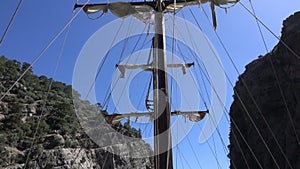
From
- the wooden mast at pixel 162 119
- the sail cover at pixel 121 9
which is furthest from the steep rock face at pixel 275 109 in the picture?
the wooden mast at pixel 162 119

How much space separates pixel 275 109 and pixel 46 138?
45175 mm

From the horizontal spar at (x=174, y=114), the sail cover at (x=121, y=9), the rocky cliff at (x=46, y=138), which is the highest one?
the rocky cliff at (x=46, y=138)

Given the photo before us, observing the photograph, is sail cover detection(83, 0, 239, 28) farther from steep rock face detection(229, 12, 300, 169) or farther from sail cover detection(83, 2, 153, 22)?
steep rock face detection(229, 12, 300, 169)

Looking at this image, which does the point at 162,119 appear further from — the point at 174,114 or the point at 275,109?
the point at 275,109

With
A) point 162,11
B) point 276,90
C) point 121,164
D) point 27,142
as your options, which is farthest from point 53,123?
point 162,11

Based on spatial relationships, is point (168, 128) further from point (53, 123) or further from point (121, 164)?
point (53, 123)

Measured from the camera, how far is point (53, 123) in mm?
63188

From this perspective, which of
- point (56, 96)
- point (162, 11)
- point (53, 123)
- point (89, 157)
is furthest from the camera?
point (56, 96)

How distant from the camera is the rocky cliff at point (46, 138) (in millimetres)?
46531

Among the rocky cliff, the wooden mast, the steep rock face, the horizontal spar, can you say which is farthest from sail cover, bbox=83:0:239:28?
the rocky cliff

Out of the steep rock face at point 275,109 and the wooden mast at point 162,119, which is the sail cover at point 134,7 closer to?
the wooden mast at point 162,119

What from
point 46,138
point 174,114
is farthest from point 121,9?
point 46,138

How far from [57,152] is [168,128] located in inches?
1776

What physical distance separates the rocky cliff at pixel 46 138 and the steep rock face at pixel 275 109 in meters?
17.2
